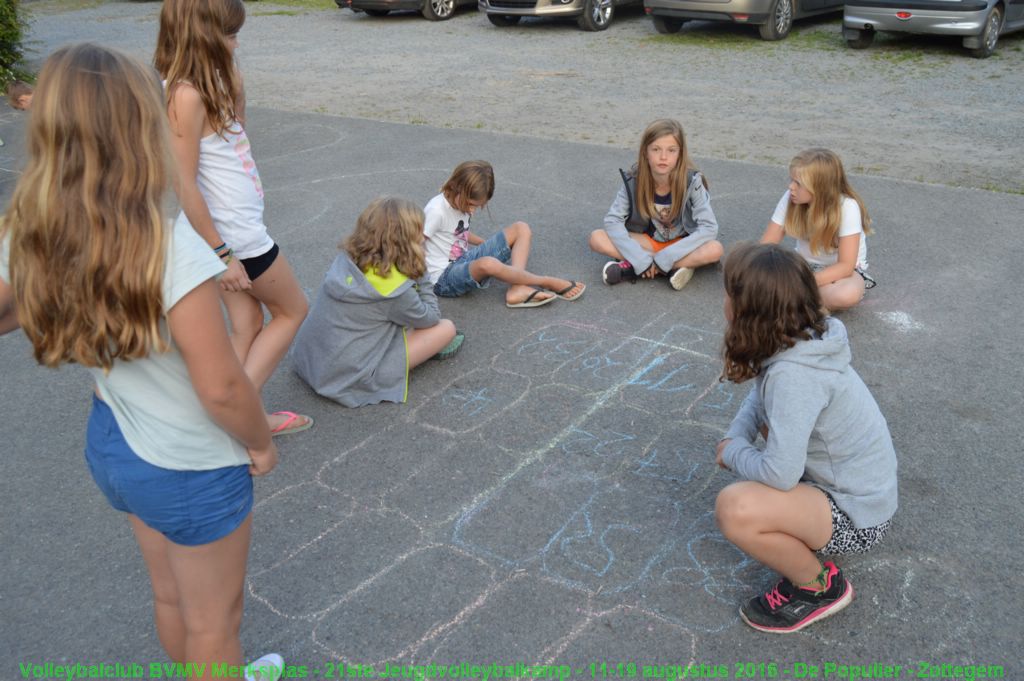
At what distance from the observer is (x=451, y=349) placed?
168 inches

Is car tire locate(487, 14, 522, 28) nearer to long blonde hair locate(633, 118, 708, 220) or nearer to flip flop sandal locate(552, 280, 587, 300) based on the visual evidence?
long blonde hair locate(633, 118, 708, 220)

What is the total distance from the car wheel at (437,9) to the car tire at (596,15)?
300 cm

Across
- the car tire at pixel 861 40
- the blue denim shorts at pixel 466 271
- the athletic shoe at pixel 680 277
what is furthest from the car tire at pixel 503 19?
the athletic shoe at pixel 680 277

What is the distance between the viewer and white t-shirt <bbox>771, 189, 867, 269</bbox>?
4363 millimetres

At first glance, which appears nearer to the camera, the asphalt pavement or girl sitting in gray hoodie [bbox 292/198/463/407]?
the asphalt pavement

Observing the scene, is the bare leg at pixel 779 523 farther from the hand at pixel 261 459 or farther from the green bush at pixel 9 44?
the green bush at pixel 9 44

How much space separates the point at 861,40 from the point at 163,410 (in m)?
11.6

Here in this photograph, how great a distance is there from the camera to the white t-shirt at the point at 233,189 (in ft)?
10.4

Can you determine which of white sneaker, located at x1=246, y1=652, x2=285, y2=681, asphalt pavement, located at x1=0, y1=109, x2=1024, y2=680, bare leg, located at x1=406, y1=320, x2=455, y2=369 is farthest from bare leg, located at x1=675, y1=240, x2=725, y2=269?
white sneaker, located at x1=246, y1=652, x2=285, y2=681

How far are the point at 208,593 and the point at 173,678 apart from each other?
741 mm

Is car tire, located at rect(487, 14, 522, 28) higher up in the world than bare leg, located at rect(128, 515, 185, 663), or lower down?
higher up

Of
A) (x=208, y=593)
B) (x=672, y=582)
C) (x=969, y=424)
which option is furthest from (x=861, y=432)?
(x=208, y=593)

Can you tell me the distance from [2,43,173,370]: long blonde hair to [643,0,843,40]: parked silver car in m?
11.3

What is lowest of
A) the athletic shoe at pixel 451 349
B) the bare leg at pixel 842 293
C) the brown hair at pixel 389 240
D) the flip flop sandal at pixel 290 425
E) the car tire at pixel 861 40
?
the flip flop sandal at pixel 290 425
